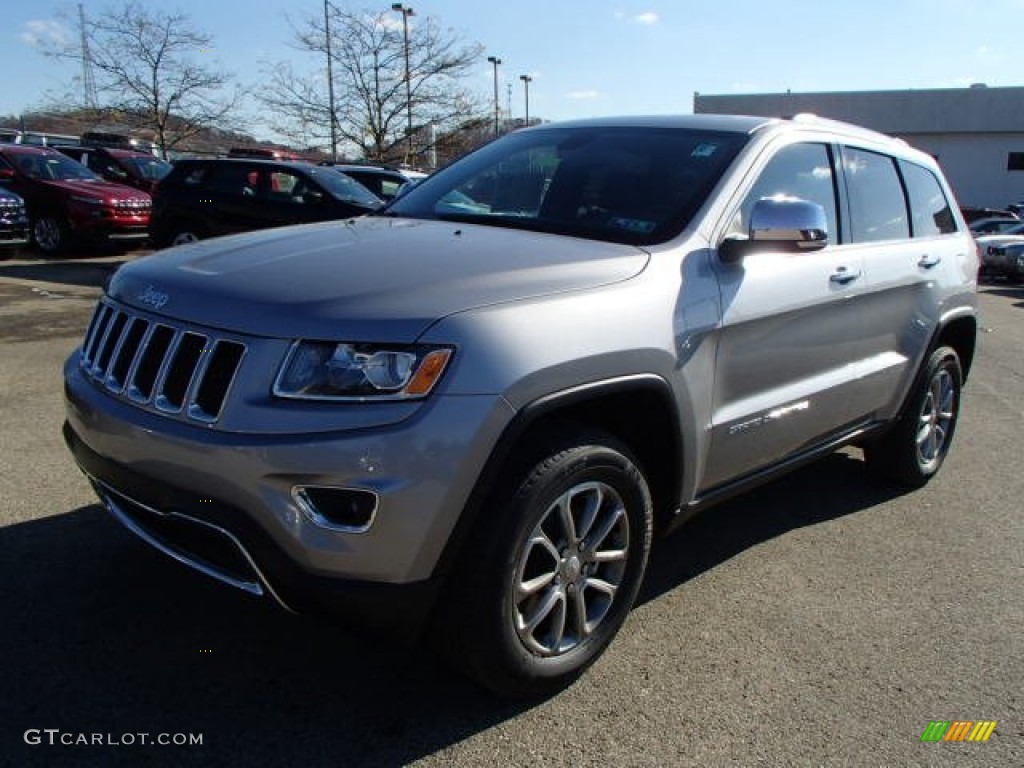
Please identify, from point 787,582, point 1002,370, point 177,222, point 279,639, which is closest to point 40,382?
point 279,639

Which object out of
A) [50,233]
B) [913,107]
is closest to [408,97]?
[50,233]

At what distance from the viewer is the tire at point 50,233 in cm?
1432

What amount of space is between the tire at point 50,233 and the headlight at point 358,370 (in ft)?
45.2

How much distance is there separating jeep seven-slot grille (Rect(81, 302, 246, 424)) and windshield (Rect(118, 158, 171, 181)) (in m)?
16.3

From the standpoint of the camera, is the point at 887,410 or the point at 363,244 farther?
the point at 887,410

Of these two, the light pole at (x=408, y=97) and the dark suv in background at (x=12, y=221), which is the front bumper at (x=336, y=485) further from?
the light pole at (x=408, y=97)

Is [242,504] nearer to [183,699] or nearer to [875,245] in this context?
[183,699]

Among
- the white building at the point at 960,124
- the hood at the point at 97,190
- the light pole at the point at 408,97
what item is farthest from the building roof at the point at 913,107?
the hood at the point at 97,190

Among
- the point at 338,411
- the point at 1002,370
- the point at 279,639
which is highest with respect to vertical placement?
the point at 338,411

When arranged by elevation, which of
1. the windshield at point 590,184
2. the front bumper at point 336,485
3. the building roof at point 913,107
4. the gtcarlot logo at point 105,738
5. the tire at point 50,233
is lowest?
the gtcarlot logo at point 105,738

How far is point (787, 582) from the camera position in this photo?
3.75 m

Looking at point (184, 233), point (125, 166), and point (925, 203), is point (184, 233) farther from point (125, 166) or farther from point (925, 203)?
point (925, 203)

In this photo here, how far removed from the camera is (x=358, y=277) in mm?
2586

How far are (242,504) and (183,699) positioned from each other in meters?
0.79
